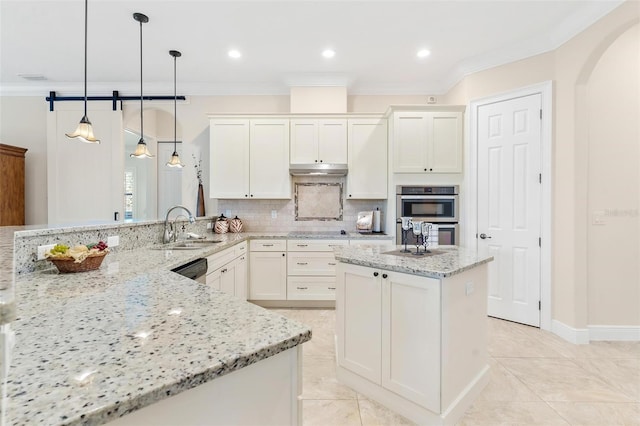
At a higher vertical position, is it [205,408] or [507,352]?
[205,408]

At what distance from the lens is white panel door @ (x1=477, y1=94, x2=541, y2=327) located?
308 cm

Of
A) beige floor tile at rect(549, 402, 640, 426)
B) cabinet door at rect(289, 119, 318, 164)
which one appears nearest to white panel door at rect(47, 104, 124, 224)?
cabinet door at rect(289, 119, 318, 164)

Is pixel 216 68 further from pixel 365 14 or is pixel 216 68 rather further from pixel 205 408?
pixel 205 408

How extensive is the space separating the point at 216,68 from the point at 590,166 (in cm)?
426

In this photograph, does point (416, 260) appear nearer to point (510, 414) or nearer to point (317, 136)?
point (510, 414)

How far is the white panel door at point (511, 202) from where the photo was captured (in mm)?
3084

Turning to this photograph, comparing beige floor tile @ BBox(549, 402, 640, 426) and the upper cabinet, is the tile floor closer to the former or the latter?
beige floor tile @ BBox(549, 402, 640, 426)

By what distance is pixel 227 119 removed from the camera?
3.97 m

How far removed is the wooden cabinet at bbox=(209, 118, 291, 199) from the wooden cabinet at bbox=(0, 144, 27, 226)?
266cm

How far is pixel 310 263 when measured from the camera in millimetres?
3705

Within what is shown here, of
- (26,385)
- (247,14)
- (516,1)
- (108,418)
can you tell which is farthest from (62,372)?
(516,1)

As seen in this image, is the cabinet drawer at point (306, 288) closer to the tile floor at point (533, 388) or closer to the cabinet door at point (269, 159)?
the tile floor at point (533, 388)

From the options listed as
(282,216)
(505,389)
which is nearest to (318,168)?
(282,216)

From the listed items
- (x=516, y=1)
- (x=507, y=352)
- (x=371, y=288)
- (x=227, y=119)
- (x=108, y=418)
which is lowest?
(x=507, y=352)
